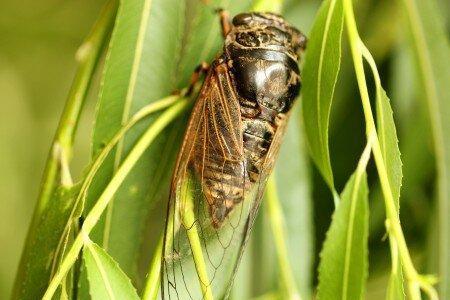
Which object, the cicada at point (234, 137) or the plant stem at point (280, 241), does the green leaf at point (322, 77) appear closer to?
the cicada at point (234, 137)

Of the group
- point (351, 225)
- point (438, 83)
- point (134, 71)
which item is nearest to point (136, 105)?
point (134, 71)

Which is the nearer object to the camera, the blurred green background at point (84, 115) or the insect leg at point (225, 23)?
the insect leg at point (225, 23)

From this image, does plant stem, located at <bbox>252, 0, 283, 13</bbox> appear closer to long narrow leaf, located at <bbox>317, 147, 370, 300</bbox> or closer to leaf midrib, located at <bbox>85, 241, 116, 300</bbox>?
long narrow leaf, located at <bbox>317, 147, 370, 300</bbox>

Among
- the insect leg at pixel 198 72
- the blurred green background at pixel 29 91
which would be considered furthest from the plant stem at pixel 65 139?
the blurred green background at pixel 29 91

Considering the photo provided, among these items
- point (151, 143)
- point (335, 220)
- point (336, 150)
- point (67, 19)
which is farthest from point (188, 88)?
point (67, 19)

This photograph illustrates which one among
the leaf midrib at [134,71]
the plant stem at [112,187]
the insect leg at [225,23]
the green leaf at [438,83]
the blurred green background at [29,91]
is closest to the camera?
the plant stem at [112,187]

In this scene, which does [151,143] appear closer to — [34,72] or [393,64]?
[393,64]
